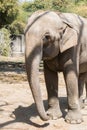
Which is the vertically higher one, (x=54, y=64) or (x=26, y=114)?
(x=54, y=64)

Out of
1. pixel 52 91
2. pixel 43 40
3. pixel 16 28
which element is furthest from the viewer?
pixel 16 28

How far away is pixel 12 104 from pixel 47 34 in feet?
9.09

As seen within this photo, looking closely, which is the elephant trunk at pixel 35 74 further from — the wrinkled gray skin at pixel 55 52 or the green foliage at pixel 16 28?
the green foliage at pixel 16 28

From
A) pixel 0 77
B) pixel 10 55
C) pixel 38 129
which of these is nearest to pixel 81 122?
pixel 38 129

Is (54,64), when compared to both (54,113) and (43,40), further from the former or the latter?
(54,113)

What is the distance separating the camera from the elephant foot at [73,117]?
627 centimetres

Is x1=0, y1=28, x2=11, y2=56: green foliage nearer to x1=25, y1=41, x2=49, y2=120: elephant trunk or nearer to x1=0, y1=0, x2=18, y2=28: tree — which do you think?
x1=0, y1=0, x2=18, y2=28: tree

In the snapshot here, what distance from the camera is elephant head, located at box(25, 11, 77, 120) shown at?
17.6ft

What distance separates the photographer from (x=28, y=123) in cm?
620

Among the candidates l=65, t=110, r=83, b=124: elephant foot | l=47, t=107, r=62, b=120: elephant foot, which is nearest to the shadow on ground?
l=47, t=107, r=62, b=120: elephant foot

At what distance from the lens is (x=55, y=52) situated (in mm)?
5812

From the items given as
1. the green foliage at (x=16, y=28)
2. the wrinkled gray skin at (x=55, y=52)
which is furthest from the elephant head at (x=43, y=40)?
the green foliage at (x=16, y=28)

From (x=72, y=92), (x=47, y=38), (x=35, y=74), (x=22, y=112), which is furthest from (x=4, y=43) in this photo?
(x=35, y=74)

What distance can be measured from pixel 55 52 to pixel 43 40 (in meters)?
0.34
